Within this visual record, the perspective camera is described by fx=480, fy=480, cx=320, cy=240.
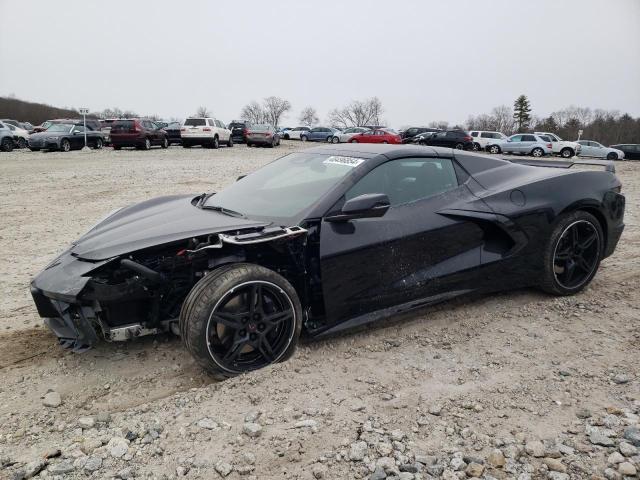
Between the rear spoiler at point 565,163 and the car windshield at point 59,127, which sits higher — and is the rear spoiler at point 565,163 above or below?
below

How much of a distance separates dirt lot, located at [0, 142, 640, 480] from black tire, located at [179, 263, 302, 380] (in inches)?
5.3

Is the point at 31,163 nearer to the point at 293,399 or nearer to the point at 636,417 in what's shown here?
the point at 293,399

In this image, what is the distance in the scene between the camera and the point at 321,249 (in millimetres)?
3088

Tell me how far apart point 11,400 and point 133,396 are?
0.67 m

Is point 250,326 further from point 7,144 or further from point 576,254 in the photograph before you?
point 7,144

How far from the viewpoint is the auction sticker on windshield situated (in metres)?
3.57

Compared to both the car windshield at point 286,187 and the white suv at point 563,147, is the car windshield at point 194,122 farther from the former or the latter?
the car windshield at point 286,187

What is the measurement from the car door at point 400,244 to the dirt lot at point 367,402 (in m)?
0.36

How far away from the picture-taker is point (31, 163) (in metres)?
16.0

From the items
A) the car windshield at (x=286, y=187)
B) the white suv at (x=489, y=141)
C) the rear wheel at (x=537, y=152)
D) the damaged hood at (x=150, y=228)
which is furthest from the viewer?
the white suv at (x=489, y=141)

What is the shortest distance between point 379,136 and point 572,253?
27381mm

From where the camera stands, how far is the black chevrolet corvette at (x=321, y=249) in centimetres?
283

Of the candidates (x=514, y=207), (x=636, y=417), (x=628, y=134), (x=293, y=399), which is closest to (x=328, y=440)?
(x=293, y=399)

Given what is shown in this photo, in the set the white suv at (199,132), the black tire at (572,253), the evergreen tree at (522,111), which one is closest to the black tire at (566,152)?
the white suv at (199,132)
